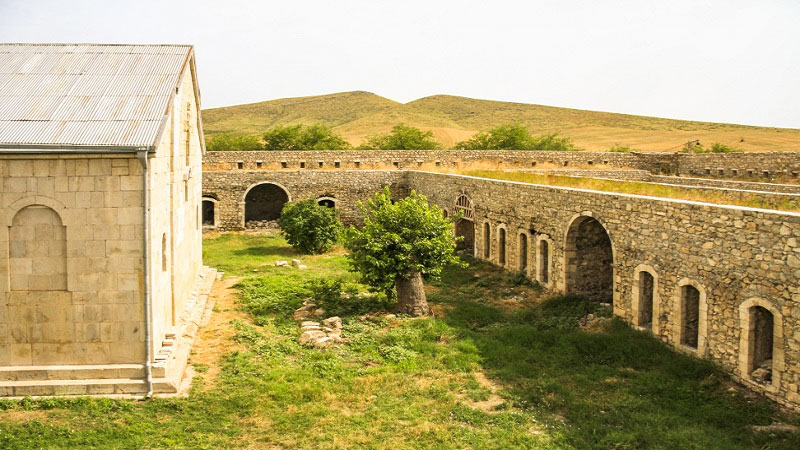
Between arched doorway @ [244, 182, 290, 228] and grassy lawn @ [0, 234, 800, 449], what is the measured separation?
18903mm

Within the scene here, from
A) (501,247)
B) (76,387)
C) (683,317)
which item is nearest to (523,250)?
(501,247)

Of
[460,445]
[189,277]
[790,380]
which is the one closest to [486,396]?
[460,445]

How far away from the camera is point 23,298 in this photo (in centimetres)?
996

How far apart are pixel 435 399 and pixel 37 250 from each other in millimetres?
6500

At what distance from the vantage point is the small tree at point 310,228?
949 inches

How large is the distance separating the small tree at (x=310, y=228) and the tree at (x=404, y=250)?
8666mm

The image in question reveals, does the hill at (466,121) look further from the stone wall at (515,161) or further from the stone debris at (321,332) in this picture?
the stone debris at (321,332)

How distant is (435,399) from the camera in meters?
10.2

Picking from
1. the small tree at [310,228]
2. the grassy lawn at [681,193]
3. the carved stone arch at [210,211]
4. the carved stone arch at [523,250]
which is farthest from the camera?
the carved stone arch at [210,211]

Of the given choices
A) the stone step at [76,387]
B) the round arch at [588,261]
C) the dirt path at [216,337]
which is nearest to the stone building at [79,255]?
the stone step at [76,387]

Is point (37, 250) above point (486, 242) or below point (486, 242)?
above

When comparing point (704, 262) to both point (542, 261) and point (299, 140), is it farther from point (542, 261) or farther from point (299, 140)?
point (299, 140)

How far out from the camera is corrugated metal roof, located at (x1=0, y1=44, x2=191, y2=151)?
988 centimetres

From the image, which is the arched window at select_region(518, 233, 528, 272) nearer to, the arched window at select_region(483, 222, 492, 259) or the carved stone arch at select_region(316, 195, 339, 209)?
the arched window at select_region(483, 222, 492, 259)
